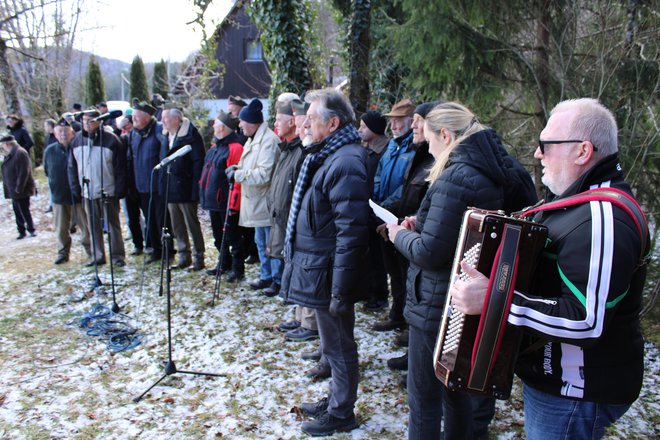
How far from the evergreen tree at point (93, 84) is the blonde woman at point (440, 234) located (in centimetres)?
2503

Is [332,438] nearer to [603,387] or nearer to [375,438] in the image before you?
[375,438]

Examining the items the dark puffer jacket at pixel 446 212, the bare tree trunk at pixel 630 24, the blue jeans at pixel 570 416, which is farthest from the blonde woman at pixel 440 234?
the bare tree trunk at pixel 630 24

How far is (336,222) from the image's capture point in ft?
10.0

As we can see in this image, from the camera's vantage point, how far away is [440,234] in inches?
92.4

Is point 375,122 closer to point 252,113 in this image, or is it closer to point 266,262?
point 252,113

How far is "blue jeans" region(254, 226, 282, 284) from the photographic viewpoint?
5.99m

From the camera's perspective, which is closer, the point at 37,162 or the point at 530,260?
the point at 530,260

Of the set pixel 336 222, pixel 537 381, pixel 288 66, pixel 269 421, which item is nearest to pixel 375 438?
pixel 269 421

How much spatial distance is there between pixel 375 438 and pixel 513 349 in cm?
184

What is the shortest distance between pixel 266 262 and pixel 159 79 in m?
20.4

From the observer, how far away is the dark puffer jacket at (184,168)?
6.56m

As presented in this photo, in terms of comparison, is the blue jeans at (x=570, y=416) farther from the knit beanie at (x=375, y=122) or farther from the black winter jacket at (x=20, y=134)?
the black winter jacket at (x=20, y=134)

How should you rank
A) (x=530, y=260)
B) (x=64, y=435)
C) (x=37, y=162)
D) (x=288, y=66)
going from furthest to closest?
1. (x=37, y=162)
2. (x=288, y=66)
3. (x=64, y=435)
4. (x=530, y=260)

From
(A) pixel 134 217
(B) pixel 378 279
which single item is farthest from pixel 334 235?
(A) pixel 134 217
